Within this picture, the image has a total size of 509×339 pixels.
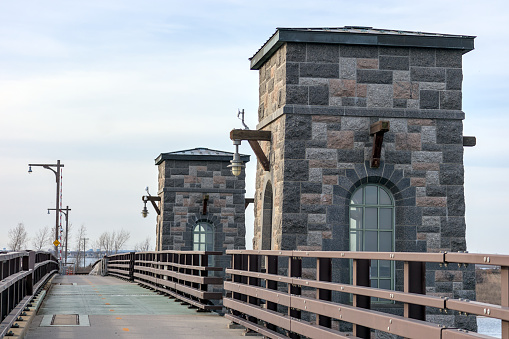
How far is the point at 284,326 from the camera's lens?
30.1 ft

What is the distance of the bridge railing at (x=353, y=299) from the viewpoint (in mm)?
5191

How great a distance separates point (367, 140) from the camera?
1359 centimetres

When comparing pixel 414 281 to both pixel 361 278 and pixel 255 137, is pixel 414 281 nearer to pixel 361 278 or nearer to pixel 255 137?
pixel 361 278

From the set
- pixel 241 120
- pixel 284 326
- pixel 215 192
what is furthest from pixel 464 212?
pixel 215 192

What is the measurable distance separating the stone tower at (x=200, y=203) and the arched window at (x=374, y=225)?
15421mm

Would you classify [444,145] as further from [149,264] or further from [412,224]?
[149,264]

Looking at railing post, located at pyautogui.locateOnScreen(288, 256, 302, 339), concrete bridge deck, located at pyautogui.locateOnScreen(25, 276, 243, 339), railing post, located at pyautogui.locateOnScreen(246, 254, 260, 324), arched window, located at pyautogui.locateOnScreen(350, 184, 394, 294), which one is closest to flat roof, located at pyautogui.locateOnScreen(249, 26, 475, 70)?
arched window, located at pyautogui.locateOnScreen(350, 184, 394, 294)

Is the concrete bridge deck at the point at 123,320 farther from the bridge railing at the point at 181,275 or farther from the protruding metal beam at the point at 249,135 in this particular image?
the protruding metal beam at the point at 249,135

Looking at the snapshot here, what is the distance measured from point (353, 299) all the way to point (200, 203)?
2211 cm

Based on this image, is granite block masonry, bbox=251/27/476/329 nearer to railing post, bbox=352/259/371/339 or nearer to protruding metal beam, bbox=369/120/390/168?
protruding metal beam, bbox=369/120/390/168

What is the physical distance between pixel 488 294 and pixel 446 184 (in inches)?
2438

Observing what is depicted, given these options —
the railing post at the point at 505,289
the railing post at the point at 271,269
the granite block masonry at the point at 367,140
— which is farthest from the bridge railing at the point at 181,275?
the railing post at the point at 505,289

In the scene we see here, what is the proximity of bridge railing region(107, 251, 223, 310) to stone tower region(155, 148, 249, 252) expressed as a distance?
1860 mm

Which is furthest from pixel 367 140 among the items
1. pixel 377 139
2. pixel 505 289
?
pixel 505 289
